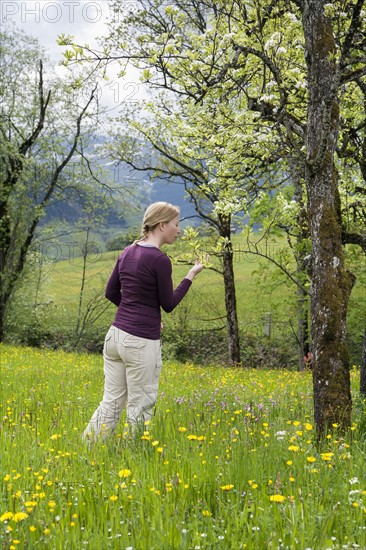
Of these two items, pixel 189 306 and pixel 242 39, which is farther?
pixel 189 306

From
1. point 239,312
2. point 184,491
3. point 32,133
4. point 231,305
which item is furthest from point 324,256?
point 239,312

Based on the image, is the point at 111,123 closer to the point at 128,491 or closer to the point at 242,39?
the point at 242,39

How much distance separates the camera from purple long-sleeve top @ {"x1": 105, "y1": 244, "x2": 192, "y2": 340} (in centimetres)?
457

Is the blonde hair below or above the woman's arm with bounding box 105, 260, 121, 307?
above

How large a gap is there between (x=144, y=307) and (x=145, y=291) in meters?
0.15

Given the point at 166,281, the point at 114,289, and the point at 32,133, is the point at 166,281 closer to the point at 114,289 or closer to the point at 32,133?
the point at 114,289

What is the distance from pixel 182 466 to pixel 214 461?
0.30 m

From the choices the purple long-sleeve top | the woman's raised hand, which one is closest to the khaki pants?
the purple long-sleeve top

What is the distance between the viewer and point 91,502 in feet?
10.4

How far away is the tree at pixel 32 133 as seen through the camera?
71.8 ft

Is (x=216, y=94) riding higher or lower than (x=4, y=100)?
lower

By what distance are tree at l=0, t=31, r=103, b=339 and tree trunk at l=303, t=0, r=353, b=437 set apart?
1825cm

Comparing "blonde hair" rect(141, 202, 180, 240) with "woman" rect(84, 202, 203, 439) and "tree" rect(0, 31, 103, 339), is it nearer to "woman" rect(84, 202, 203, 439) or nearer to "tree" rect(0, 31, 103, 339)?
"woman" rect(84, 202, 203, 439)

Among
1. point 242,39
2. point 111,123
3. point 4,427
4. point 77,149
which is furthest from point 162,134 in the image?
point 4,427
